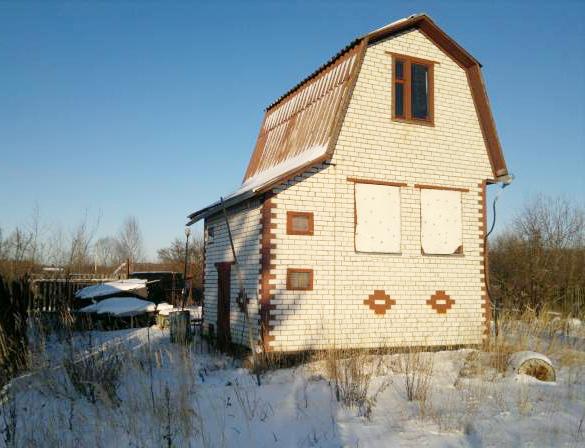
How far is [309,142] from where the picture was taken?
484 inches

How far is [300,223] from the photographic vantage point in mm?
10938

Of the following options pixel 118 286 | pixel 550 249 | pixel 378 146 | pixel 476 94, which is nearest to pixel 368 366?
pixel 378 146

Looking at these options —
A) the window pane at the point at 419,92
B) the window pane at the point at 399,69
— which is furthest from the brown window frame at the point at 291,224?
the window pane at the point at 399,69

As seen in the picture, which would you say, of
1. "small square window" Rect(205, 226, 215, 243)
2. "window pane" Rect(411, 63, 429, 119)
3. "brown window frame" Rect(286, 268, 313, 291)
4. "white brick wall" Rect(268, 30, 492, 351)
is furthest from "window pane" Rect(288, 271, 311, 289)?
A: "window pane" Rect(411, 63, 429, 119)

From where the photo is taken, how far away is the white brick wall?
10.8 meters

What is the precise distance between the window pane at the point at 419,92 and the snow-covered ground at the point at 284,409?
6.05 metres

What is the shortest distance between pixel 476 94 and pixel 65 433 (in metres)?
11.6

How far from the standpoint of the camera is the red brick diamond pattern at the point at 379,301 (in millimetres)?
11273

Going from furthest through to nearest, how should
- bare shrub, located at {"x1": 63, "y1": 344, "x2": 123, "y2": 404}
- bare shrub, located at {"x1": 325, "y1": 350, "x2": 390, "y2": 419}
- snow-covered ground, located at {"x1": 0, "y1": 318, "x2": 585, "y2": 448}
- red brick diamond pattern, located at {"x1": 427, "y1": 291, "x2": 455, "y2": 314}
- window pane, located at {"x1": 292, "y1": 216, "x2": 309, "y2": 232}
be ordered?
red brick diamond pattern, located at {"x1": 427, "y1": 291, "x2": 455, "y2": 314}, window pane, located at {"x1": 292, "y1": 216, "x2": 309, "y2": 232}, bare shrub, located at {"x1": 63, "y1": 344, "x2": 123, "y2": 404}, bare shrub, located at {"x1": 325, "y1": 350, "x2": 390, "y2": 419}, snow-covered ground, located at {"x1": 0, "y1": 318, "x2": 585, "y2": 448}

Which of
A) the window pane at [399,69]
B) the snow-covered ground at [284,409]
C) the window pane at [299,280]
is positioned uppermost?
the window pane at [399,69]

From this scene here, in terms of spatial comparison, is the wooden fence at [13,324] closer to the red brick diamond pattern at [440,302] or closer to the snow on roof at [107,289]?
the red brick diamond pattern at [440,302]

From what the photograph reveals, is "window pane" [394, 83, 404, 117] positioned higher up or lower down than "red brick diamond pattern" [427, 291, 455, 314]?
higher up

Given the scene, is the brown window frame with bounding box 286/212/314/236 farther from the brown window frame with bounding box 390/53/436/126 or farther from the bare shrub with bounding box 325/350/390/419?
the brown window frame with bounding box 390/53/436/126

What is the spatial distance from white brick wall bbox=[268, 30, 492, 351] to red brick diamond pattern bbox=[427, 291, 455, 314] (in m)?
0.11
